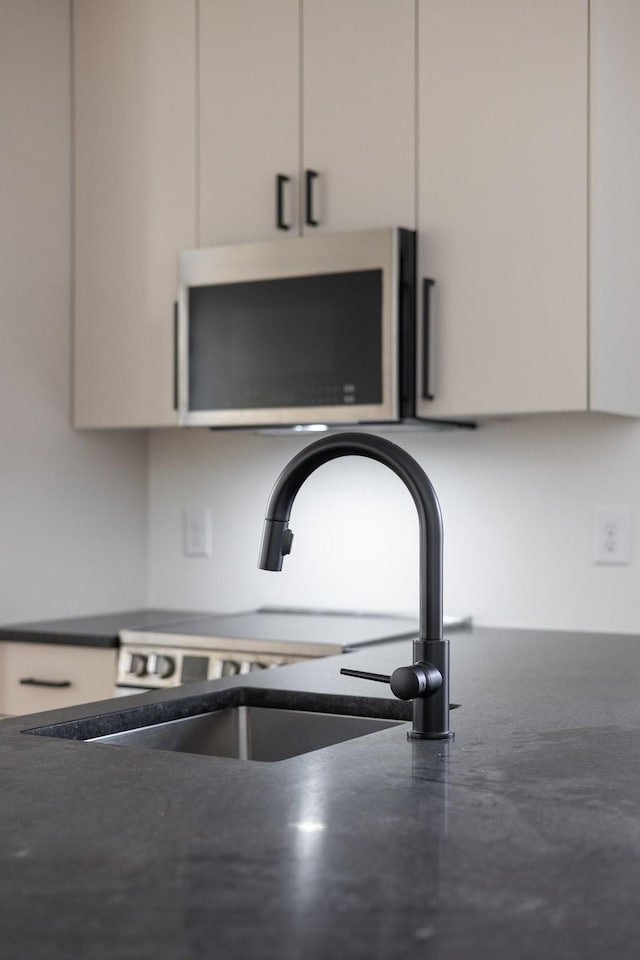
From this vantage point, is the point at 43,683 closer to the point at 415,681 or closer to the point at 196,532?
the point at 196,532

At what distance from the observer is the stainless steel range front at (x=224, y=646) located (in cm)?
254

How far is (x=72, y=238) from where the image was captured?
3.18 metres

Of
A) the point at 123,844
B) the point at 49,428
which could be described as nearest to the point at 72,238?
the point at 49,428

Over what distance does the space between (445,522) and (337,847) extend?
202 centimetres

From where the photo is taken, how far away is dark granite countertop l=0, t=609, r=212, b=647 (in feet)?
9.06

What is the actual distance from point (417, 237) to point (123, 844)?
6.33 feet

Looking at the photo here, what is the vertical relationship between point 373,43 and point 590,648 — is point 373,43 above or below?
above

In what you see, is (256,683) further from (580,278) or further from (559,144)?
(559,144)

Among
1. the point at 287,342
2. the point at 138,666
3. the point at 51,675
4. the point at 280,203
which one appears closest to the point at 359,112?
the point at 280,203

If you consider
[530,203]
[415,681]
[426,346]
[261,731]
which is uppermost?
[530,203]

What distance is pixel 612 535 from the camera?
276 cm

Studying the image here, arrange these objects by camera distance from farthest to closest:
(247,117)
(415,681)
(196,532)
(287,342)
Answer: (196,532), (247,117), (287,342), (415,681)

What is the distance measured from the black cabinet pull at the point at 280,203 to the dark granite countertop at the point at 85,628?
0.96m

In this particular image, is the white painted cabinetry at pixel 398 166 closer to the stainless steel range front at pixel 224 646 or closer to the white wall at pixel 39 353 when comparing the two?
the white wall at pixel 39 353
